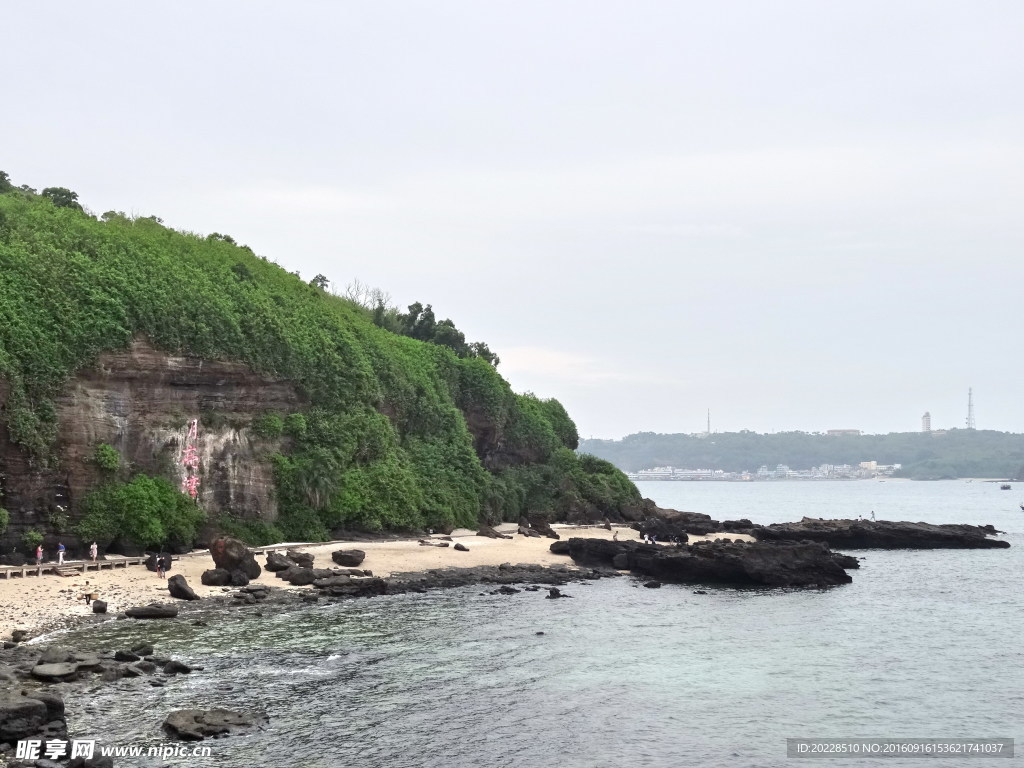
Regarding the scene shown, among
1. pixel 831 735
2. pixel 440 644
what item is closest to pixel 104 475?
pixel 440 644

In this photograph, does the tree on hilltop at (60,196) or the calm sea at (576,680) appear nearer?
the calm sea at (576,680)

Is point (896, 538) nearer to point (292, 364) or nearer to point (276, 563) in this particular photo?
point (292, 364)

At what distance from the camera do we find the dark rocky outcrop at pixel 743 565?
5459cm

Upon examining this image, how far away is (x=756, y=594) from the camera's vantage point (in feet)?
168

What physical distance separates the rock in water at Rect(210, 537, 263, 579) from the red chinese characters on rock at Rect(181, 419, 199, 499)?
7.93m

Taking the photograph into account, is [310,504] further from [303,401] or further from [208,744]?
[208,744]

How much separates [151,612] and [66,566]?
9448 mm

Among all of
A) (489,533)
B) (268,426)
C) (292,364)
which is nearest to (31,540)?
(268,426)

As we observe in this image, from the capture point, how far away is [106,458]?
161ft

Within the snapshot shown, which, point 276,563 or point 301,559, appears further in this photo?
point 301,559

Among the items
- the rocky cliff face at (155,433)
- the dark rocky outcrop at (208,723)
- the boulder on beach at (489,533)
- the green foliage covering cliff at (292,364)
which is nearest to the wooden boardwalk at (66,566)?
the rocky cliff face at (155,433)

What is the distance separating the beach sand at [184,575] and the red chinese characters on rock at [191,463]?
3852mm

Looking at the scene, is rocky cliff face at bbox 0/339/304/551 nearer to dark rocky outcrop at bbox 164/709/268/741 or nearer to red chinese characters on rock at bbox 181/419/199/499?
red chinese characters on rock at bbox 181/419/199/499

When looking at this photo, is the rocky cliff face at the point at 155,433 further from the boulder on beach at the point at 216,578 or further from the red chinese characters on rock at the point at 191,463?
the boulder on beach at the point at 216,578
